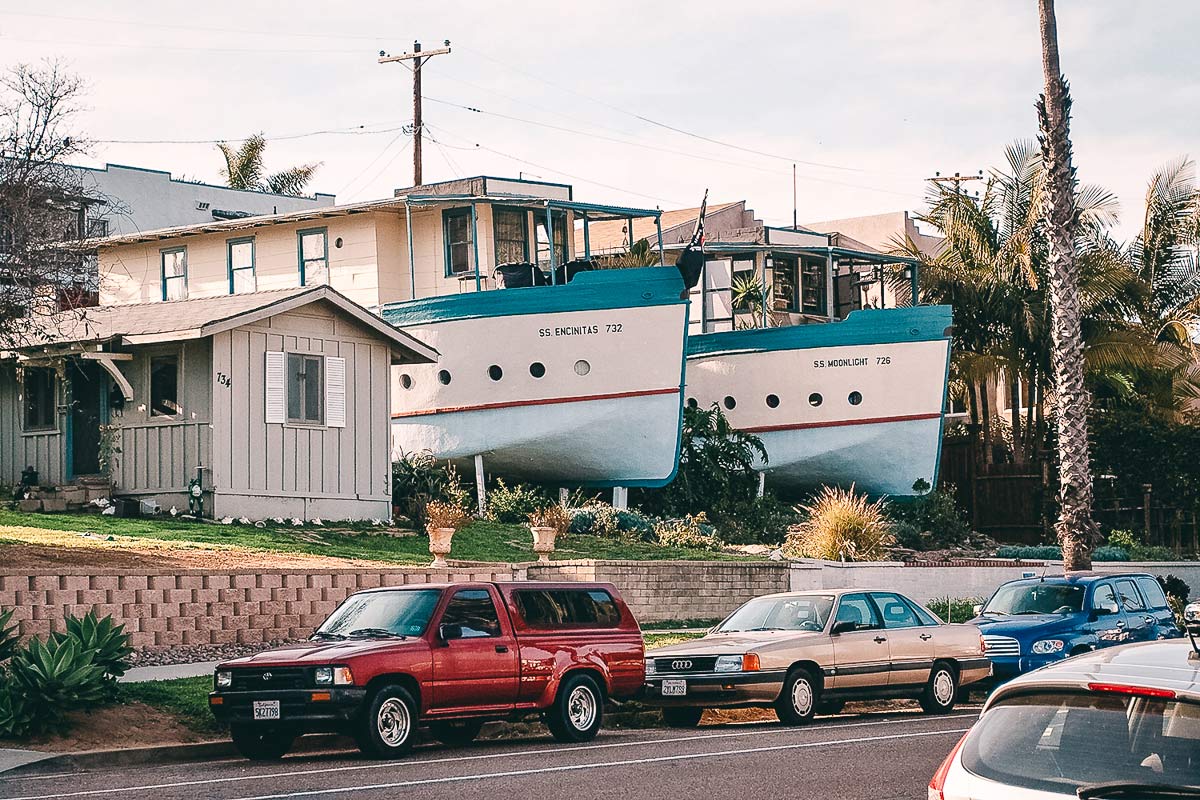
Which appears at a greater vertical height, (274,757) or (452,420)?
(452,420)

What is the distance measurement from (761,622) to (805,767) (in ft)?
15.8

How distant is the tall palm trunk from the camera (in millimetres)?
26672

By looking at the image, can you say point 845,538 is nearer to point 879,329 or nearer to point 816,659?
point 879,329

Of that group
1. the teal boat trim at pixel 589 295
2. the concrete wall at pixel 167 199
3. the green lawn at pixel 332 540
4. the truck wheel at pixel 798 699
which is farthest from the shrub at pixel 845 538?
the concrete wall at pixel 167 199

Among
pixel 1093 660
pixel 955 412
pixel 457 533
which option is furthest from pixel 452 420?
pixel 1093 660

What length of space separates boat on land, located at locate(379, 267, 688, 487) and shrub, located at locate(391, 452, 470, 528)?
1.43 m

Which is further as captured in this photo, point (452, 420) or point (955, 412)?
point (955, 412)

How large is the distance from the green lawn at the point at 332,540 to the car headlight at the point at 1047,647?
864 centimetres

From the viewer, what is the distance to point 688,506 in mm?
35281

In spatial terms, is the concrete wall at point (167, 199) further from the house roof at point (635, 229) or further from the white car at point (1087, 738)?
the white car at point (1087, 738)

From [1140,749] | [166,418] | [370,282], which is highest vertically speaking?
[370,282]

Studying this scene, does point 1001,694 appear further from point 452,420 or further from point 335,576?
point 452,420

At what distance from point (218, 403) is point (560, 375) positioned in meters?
8.57

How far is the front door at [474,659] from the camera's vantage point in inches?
551
